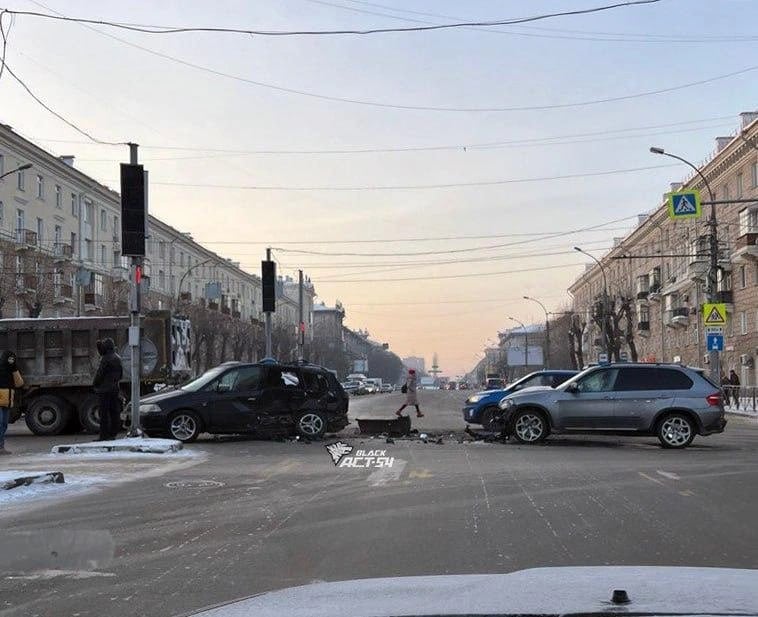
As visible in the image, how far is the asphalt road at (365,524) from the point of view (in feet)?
19.3

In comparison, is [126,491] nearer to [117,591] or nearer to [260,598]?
[117,591]

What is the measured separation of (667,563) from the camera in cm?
622

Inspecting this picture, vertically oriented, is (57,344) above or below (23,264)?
below

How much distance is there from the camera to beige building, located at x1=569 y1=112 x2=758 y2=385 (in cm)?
5191

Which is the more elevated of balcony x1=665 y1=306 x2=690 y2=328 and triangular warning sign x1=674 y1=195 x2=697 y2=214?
triangular warning sign x1=674 y1=195 x2=697 y2=214

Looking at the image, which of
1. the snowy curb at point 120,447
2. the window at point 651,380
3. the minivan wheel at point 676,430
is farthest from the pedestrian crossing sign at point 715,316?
the snowy curb at point 120,447

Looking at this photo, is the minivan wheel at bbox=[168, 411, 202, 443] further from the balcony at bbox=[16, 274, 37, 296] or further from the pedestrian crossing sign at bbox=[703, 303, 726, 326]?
the balcony at bbox=[16, 274, 37, 296]

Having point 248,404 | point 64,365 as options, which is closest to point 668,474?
point 248,404

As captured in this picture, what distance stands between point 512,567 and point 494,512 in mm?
2527

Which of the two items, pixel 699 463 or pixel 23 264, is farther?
pixel 23 264

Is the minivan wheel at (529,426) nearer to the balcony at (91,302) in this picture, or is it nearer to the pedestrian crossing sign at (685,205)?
the pedestrian crossing sign at (685,205)

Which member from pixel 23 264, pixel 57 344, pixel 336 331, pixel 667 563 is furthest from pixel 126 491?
pixel 336 331

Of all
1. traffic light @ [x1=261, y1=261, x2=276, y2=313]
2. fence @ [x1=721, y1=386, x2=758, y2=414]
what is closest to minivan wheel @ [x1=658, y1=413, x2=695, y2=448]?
traffic light @ [x1=261, y1=261, x2=276, y2=313]

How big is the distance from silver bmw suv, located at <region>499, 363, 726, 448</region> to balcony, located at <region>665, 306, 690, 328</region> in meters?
53.3
